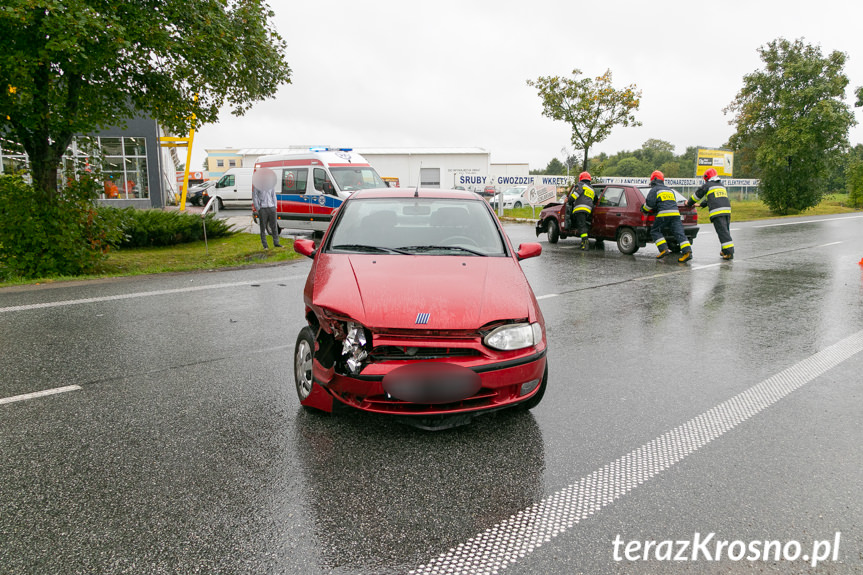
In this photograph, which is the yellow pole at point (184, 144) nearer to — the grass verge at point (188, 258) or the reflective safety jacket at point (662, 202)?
the grass verge at point (188, 258)

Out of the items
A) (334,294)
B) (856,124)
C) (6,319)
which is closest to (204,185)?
(6,319)

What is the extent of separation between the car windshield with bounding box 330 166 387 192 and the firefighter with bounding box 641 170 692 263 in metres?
7.70

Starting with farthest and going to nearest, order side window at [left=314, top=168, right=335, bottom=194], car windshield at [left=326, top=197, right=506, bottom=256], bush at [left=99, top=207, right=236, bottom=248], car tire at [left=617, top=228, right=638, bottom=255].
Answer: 1. side window at [left=314, top=168, right=335, bottom=194]
2. bush at [left=99, top=207, right=236, bottom=248]
3. car tire at [left=617, top=228, right=638, bottom=255]
4. car windshield at [left=326, top=197, right=506, bottom=256]

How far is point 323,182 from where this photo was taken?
56.4ft

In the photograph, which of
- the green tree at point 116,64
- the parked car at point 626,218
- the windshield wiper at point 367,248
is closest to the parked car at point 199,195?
the green tree at point 116,64

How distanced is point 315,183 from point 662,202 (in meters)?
9.75

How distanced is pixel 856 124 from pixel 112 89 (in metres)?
39.6

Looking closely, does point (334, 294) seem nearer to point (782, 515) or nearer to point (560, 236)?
point (782, 515)

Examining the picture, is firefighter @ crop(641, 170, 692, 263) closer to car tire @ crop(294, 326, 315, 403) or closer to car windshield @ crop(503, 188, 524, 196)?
car tire @ crop(294, 326, 315, 403)

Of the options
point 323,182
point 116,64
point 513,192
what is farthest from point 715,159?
point 116,64

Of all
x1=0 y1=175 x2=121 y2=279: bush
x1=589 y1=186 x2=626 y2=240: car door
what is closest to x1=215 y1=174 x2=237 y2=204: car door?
x1=0 y1=175 x2=121 y2=279: bush

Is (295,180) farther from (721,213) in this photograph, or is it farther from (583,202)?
(721,213)

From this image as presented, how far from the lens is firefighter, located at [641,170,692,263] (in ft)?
42.2

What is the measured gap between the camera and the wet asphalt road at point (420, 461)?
262 cm
